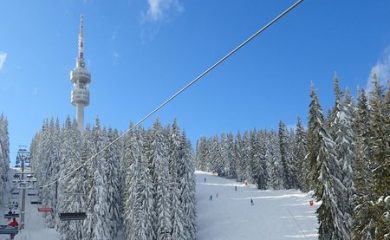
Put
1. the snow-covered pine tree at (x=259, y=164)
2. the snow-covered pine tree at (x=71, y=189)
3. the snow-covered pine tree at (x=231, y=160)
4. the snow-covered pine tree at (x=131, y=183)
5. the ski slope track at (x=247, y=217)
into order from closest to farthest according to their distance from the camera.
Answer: the snow-covered pine tree at (x=131, y=183) → the snow-covered pine tree at (x=71, y=189) → the ski slope track at (x=247, y=217) → the snow-covered pine tree at (x=259, y=164) → the snow-covered pine tree at (x=231, y=160)

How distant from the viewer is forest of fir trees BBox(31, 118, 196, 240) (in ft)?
184

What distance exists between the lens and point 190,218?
60.3 meters

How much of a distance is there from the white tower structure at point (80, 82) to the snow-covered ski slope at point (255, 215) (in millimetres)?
59313

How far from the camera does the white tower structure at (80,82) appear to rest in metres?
132

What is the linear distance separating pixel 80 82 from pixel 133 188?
85244 mm

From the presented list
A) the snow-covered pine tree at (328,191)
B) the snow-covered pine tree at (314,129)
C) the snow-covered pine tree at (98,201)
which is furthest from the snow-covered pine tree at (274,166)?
the snow-covered pine tree at (328,191)

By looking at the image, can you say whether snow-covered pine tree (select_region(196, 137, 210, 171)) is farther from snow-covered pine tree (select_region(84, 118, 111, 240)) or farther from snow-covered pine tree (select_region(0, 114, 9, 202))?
snow-covered pine tree (select_region(84, 118, 111, 240))

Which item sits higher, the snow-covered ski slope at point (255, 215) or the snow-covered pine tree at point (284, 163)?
the snow-covered pine tree at point (284, 163)

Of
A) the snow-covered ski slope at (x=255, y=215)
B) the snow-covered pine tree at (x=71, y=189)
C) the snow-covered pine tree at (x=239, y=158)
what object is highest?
the snow-covered pine tree at (x=239, y=158)

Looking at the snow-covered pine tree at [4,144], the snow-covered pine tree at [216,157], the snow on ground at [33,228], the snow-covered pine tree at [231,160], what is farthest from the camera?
the snow-covered pine tree at [216,157]

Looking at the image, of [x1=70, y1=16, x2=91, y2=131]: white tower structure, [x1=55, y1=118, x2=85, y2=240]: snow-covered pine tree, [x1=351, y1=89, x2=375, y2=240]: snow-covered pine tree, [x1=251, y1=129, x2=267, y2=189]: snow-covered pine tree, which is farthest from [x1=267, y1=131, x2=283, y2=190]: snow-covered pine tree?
[x1=70, y1=16, x2=91, y2=131]: white tower structure

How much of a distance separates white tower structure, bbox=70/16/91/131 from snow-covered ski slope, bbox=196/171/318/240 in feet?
195

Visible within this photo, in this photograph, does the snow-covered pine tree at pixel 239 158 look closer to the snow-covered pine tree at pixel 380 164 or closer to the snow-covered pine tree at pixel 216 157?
the snow-covered pine tree at pixel 216 157

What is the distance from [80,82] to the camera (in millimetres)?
135875
